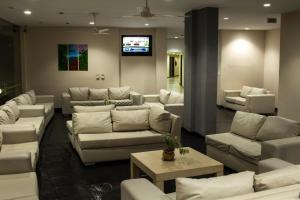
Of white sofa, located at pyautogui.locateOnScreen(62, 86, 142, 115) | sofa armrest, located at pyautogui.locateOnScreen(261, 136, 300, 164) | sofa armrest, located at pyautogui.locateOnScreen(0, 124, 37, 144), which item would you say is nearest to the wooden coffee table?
sofa armrest, located at pyautogui.locateOnScreen(261, 136, 300, 164)

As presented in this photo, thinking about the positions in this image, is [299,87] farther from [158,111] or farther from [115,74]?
[115,74]

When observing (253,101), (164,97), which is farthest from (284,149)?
(253,101)

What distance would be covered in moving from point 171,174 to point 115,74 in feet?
25.5

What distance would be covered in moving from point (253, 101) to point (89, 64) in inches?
211

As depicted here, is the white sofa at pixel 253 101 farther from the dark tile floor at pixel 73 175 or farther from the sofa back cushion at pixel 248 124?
the sofa back cushion at pixel 248 124

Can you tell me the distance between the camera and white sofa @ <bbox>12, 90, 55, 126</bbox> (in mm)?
7473

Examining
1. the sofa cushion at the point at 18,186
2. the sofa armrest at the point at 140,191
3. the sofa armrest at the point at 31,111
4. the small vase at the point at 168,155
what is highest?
the sofa armrest at the point at 31,111

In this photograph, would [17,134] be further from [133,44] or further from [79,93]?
[133,44]

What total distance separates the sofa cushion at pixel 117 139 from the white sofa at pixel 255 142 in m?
0.95

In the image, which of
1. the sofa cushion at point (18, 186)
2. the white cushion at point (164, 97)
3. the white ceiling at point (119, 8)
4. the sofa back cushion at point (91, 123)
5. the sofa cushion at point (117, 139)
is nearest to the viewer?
the sofa cushion at point (18, 186)

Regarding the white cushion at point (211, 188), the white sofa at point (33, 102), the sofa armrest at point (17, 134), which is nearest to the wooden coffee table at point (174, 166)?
the white cushion at point (211, 188)

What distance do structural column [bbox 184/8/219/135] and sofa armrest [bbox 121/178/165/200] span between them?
14.5 feet

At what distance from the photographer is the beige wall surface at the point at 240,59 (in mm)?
11641

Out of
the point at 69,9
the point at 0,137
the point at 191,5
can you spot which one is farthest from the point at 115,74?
the point at 0,137
